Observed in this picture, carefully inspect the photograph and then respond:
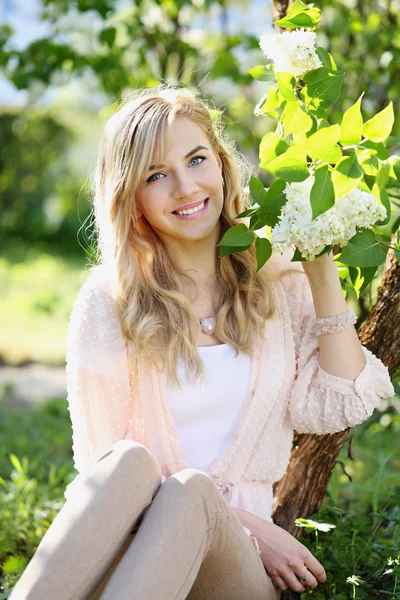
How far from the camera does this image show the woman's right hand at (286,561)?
6.80ft

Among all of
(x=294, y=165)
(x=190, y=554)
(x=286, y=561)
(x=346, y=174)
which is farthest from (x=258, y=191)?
(x=286, y=561)

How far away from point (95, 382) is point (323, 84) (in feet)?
3.25

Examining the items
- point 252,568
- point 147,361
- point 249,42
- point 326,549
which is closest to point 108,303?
point 147,361

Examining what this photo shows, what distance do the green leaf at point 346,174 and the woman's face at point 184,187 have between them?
71cm

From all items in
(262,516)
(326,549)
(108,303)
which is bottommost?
(326,549)

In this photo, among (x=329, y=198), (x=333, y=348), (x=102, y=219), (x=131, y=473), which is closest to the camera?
(x=329, y=198)

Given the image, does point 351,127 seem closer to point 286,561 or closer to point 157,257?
point 157,257

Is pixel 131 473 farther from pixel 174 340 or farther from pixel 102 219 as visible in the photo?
pixel 102 219

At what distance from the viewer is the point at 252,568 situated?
2004 millimetres


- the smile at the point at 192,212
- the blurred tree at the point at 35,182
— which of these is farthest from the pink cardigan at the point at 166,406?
the blurred tree at the point at 35,182

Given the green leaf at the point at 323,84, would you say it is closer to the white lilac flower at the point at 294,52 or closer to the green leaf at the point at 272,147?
the white lilac flower at the point at 294,52

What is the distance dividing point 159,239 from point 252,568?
0.99m

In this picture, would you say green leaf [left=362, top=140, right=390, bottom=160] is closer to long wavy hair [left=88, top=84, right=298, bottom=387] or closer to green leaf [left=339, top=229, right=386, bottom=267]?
green leaf [left=339, top=229, right=386, bottom=267]

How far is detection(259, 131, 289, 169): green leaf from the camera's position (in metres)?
1.80
